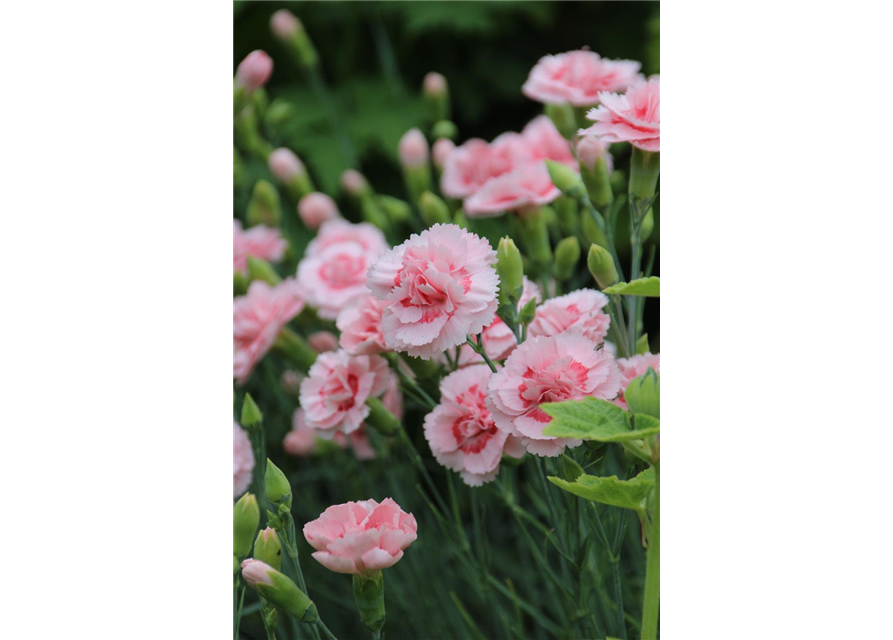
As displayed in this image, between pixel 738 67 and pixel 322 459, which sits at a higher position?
pixel 738 67

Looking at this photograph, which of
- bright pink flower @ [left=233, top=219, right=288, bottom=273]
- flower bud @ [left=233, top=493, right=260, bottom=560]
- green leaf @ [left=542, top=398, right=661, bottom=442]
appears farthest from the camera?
bright pink flower @ [left=233, top=219, right=288, bottom=273]

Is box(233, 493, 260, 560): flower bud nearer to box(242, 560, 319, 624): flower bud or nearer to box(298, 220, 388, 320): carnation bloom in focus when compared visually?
box(242, 560, 319, 624): flower bud

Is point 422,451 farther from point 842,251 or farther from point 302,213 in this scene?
point 842,251

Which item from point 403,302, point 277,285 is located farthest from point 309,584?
point 403,302

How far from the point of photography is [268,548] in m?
0.47

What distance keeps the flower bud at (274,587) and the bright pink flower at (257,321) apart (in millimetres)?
236

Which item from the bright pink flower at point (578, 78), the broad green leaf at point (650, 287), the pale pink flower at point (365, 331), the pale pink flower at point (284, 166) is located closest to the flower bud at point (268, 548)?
the pale pink flower at point (365, 331)

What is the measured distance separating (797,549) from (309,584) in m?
0.50

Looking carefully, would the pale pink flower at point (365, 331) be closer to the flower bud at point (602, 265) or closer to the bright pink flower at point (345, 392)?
the bright pink flower at point (345, 392)

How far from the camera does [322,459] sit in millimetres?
817

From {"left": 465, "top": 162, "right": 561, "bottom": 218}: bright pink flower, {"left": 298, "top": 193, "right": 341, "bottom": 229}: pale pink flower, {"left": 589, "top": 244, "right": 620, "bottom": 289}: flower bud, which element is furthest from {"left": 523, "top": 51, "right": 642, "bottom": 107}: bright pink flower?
{"left": 298, "top": 193, "right": 341, "bottom": 229}: pale pink flower

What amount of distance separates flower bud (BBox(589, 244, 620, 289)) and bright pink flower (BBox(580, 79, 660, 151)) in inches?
2.6

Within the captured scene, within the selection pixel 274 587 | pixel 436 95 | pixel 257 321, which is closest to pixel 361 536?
pixel 274 587

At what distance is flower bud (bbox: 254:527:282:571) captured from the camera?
0.48m
